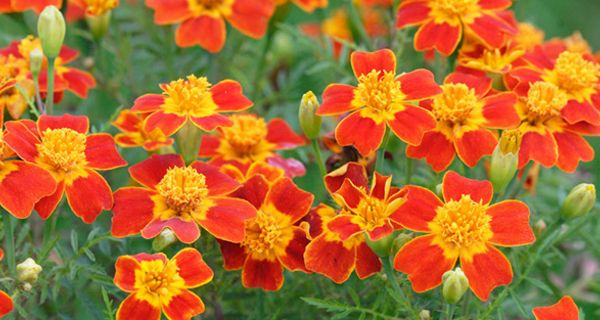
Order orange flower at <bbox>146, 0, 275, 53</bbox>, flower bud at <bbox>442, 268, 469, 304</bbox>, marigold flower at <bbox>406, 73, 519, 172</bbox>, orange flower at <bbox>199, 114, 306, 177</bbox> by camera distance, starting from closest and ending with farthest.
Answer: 1. flower bud at <bbox>442, 268, 469, 304</bbox>
2. marigold flower at <bbox>406, 73, 519, 172</bbox>
3. orange flower at <bbox>199, 114, 306, 177</bbox>
4. orange flower at <bbox>146, 0, 275, 53</bbox>

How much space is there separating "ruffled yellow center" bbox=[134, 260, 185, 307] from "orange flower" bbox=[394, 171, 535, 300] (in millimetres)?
280

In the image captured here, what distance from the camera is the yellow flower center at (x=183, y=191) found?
4.34ft

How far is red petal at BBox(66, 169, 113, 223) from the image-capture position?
1.33 metres

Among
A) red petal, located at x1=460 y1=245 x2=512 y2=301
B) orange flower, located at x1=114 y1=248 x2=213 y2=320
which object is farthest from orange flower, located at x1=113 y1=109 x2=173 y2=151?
red petal, located at x1=460 y1=245 x2=512 y2=301

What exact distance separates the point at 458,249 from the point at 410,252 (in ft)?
0.23

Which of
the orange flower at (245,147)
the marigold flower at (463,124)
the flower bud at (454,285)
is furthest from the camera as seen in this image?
the orange flower at (245,147)

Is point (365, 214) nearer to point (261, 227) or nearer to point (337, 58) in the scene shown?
point (261, 227)

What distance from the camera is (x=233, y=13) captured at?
68.6 inches

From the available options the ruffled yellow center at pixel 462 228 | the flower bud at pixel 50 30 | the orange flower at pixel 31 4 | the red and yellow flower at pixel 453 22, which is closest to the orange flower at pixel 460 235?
the ruffled yellow center at pixel 462 228

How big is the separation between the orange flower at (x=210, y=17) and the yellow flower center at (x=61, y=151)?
368mm

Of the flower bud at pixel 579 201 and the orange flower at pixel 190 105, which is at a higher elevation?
the orange flower at pixel 190 105

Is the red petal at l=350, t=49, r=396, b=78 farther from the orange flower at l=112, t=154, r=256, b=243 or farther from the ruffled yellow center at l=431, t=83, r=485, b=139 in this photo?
the orange flower at l=112, t=154, r=256, b=243

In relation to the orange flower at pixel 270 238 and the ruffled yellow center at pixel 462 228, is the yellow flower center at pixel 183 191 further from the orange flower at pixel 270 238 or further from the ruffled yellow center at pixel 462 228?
the ruffled yellow center at pixel 462 228

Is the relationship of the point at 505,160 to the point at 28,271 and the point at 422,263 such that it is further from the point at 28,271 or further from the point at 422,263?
the point at 28,271
